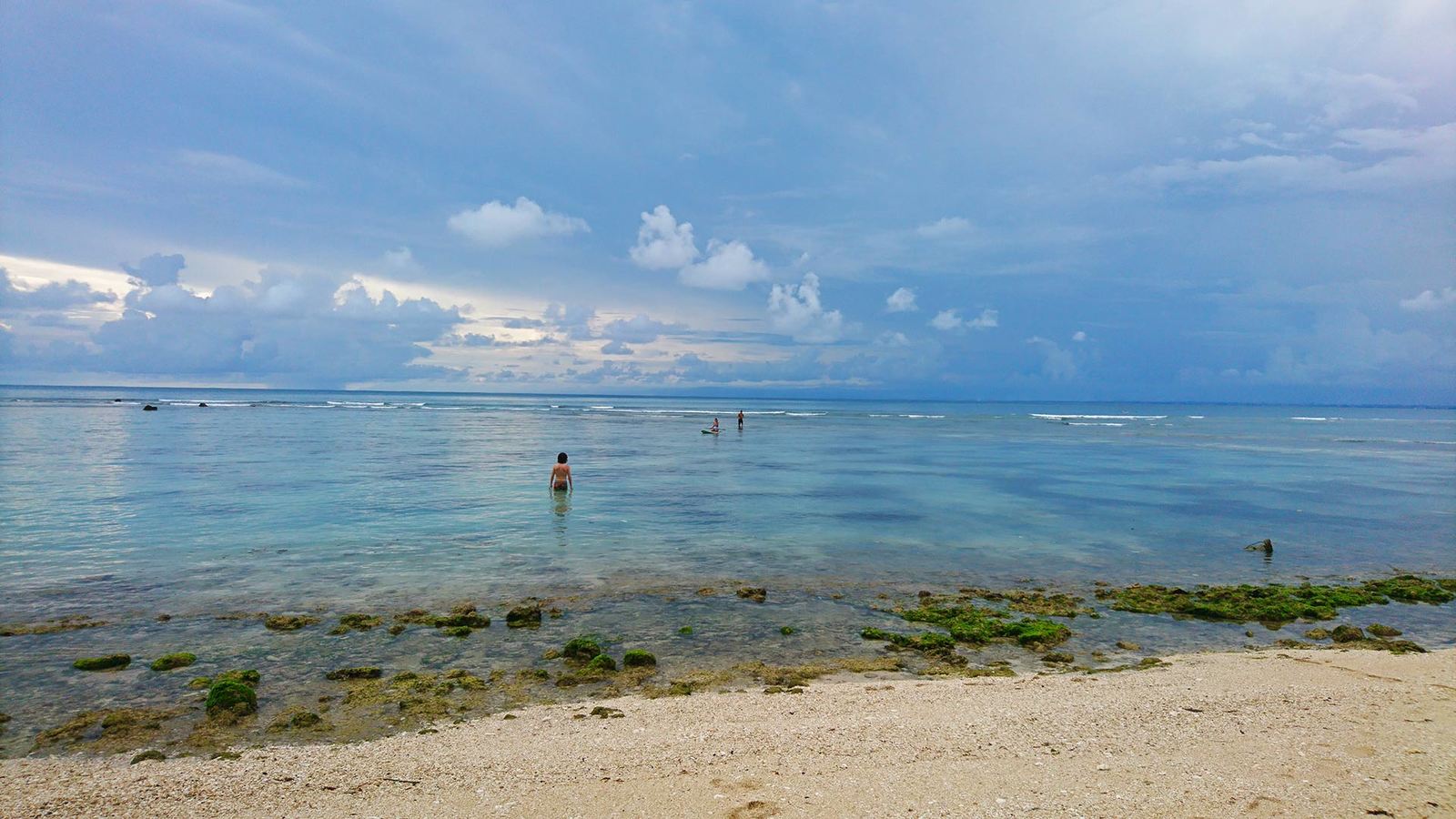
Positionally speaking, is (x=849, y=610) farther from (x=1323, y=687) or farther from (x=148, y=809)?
(x=148, y=809)

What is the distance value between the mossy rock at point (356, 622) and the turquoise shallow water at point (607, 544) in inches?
13.3

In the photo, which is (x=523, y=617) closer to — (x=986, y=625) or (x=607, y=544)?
(x=607, y=544)

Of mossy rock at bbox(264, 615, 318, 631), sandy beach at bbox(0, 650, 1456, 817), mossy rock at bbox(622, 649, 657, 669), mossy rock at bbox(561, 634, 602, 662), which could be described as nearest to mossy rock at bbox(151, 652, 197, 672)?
mossy rock at bbox(264, 615, 318, 631)

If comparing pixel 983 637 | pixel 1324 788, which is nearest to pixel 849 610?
pixel 983 637

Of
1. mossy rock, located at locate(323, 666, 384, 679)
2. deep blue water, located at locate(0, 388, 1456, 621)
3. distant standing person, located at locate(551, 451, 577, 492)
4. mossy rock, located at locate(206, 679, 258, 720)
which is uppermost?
distant standing person, located at locate(551, 451, 577, 492)

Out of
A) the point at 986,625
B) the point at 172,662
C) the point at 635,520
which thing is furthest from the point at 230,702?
the point at 635,520

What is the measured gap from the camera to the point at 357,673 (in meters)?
11.0

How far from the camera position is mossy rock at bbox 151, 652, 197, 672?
11.1 m

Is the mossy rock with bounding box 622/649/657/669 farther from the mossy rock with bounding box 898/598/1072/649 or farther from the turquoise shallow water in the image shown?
the mossy rock with bounding box 898/598/1072/649

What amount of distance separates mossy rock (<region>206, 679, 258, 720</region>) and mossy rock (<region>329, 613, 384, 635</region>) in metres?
3.05

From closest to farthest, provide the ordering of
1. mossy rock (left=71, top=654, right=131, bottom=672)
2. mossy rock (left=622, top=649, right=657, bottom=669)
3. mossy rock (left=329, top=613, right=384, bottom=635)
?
mossy rock (left=71, top=654, right=131, bottom=672) → mossy rock (left=622, top=649, right=657, bottom=669) → mossy rock (left=329, top=613, right=384, bottom=635)

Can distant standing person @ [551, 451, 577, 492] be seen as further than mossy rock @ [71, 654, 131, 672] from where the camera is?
Yes

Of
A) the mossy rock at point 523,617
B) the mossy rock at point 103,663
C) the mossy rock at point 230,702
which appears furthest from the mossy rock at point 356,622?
the mossy rock at point 230,702

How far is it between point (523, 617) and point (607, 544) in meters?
7.00
